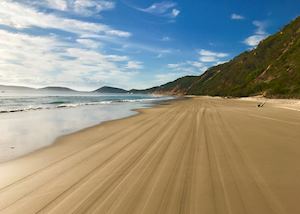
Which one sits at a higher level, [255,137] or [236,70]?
[236,70]

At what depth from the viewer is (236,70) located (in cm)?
12038

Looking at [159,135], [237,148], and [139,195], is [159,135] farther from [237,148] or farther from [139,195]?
[139,195]

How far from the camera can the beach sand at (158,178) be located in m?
4.62

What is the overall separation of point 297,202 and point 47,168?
19.4ft

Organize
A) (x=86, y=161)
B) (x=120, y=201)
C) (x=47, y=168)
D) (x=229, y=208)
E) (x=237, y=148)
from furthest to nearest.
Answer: (x=237, y=148) < (x=86, y=161) < (x=47, y=168) < (x=120, y=201) < (x=229, y=208)

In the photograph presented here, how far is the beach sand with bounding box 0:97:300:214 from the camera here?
4.62 meters

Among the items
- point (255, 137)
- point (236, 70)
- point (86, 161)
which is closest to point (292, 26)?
point (236, 70)

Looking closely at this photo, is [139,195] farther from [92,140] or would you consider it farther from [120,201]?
[92,140]

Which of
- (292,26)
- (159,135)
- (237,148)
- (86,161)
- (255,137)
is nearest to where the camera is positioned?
(86,161)

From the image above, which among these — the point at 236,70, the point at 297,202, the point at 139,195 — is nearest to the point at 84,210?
the point at 139,195

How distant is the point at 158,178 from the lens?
6055mm

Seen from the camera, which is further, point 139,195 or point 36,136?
point 36,136

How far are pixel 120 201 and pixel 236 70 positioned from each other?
123527 mm

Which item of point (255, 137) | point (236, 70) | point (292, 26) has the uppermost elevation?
A: point (292, 26)
